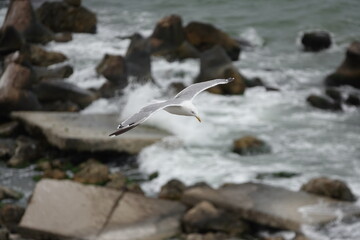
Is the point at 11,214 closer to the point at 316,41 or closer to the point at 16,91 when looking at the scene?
the point at 16,91

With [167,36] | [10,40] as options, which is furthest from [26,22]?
[167,36]

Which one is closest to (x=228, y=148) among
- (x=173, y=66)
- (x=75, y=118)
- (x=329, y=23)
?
(x=75, y=118)

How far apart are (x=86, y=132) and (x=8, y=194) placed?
2711 millimetres

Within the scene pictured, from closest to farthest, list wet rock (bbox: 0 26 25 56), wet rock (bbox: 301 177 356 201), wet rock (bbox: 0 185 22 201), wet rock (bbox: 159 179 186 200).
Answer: wet rock (bbox: 301 177 356 201) → wet rock (bbox: 159 179 186 200) → wet rock (bbox: 0 185 22 201) → wet rock (bbox: 0 26 25 56)

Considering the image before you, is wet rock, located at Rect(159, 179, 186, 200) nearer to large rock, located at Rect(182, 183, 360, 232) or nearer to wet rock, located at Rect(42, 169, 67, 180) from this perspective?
large rock, located at Rect(182, 183, 360, 232)

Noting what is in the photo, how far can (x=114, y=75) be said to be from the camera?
2295 cm

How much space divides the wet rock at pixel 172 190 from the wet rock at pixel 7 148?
13.5 feet

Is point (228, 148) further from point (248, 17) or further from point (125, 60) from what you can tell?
point (248, 17)

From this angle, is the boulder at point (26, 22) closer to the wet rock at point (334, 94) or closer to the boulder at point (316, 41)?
the boulder at point (316, 41)

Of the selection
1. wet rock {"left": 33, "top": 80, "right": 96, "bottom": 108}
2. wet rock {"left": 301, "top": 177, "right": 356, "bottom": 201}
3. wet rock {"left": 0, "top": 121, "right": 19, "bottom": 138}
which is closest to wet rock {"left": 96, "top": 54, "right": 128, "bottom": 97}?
wet rock {"left": 33, "top": 80, "right": 96, "bottom": 108}

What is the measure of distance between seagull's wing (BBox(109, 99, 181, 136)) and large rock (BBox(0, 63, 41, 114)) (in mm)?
12121

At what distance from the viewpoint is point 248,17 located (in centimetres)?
3100

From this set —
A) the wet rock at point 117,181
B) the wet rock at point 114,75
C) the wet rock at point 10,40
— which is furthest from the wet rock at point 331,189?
the wet rock at point 10,40

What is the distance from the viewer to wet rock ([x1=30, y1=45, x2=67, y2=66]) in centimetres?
2508
